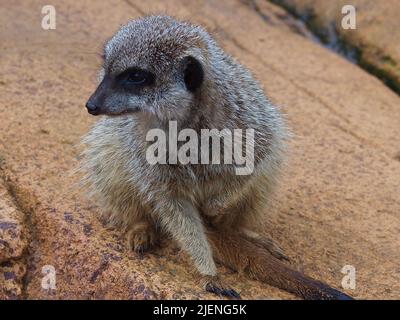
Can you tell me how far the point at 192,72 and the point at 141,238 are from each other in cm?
89

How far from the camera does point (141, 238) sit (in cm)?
324

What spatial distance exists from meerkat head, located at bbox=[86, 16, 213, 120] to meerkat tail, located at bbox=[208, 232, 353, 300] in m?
0.71

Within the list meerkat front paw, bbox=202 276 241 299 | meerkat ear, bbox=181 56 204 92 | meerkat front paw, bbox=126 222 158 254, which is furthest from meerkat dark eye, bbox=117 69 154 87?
meerkat front paw, bbox=202 276 241 299

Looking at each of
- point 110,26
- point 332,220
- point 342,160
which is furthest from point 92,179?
point 110,26

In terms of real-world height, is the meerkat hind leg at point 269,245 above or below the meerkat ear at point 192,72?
below

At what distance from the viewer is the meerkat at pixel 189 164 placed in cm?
284

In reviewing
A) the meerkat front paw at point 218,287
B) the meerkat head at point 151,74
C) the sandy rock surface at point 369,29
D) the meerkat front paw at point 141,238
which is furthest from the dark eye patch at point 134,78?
the sandy rock surface at point 369,29

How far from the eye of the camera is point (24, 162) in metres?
3.82

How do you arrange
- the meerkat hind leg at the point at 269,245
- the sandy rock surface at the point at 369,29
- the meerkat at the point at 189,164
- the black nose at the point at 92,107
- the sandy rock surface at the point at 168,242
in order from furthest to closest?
1. the sandy rock surface at the point at 369,29
2. the meerkat hind leg at the point at 269,245
3. the sandy rock surface at the point at 168,242
4. the meerkat at the point at 189,164
5. the black nose at the point at 92,107

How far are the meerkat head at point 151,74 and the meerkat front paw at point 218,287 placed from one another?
746mm

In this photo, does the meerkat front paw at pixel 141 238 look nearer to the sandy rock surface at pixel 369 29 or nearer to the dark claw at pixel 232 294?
the dark claw at pixel 232 294

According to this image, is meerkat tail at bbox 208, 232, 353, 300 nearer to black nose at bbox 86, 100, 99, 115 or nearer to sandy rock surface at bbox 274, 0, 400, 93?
black nose at bbox 86, 100, 99, 115

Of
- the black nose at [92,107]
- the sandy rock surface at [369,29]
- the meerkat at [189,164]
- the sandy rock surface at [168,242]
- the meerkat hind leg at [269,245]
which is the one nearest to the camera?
the black nose at [92,107]
